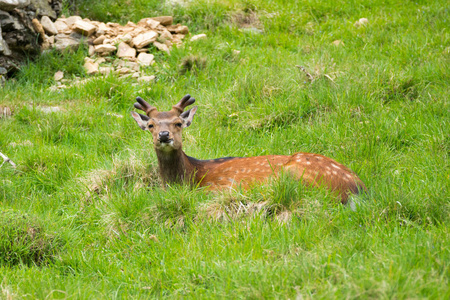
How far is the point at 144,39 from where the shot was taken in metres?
9.75

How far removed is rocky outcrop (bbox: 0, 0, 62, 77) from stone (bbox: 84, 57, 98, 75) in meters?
0.88

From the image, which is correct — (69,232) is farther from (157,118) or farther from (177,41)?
(177,41)

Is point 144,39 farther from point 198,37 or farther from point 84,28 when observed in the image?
point 84,28

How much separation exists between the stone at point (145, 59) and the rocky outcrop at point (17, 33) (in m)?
1.79

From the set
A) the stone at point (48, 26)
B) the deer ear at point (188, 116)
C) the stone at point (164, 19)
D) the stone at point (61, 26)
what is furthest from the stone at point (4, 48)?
the deer ear at point (188, 116)

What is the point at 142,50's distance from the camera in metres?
9.70

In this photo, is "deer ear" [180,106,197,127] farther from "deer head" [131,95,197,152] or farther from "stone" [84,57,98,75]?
"stone" [84,57,98,75]

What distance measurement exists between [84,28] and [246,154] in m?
4.70

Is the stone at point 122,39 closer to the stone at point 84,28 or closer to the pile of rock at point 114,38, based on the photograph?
the pile of rock at point 114,38

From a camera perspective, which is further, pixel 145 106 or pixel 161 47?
pixel 161 47

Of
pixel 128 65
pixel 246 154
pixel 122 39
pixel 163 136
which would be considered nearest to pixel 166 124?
pixel 163 136

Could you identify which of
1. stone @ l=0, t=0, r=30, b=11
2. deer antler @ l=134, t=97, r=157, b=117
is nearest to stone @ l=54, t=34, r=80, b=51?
stone @ l=0, t=0, r=30, b=11

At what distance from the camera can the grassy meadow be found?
3705 millimetres

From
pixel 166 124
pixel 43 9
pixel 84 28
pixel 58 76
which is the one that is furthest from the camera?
pixel 43 9
